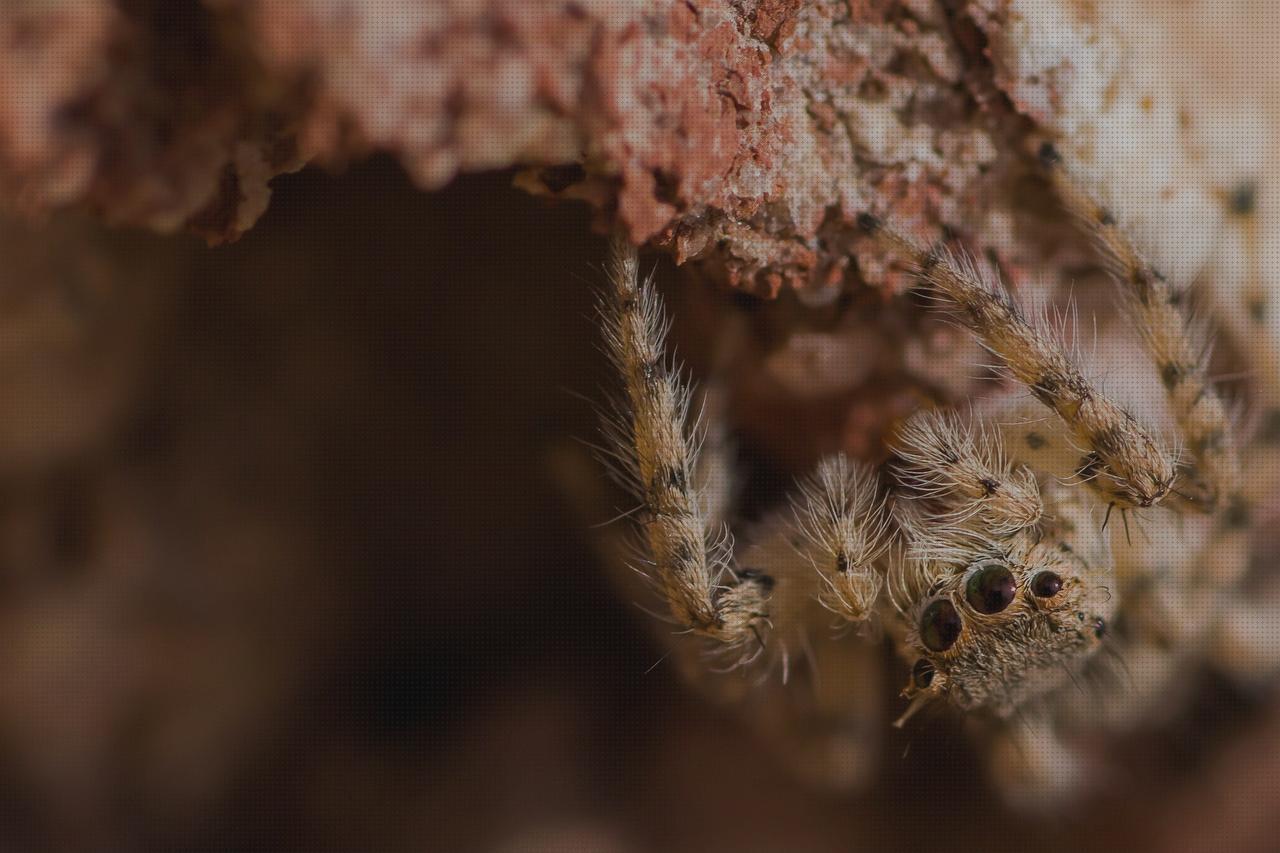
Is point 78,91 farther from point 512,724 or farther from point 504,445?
point 512,724

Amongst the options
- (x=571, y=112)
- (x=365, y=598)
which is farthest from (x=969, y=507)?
(x=365, y=598)

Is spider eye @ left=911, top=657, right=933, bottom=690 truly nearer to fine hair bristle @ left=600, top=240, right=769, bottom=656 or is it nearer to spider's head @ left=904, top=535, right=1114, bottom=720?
spider's head @ left=904, top=535, right=1114, bottom=720

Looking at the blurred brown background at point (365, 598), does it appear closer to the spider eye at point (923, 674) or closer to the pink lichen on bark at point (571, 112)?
the spider eye at point (923, 674)

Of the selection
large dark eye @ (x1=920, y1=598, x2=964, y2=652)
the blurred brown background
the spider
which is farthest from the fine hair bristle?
the blurred brown background

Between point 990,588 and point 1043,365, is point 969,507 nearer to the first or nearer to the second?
point 990,588

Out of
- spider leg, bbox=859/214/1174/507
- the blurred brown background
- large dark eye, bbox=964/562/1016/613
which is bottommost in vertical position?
the blurred brown background

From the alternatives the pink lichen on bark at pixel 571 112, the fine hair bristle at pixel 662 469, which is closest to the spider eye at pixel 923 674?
the fine hair bristle at pixel 662 469
